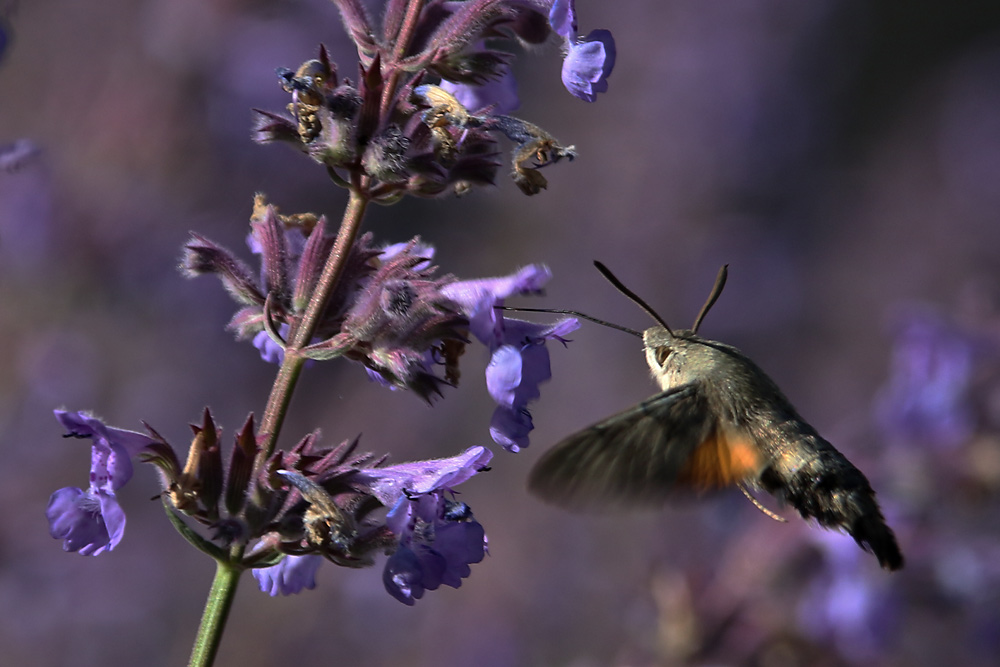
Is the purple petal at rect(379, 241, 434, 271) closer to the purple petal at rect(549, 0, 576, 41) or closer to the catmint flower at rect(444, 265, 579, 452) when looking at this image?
the catmint flower at rect(444, 265, 579, 452)

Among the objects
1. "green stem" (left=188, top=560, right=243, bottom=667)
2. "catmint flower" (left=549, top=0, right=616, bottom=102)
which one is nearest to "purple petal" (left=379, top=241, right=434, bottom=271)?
"catmint flower" (left=549, top=0, right=616, bottom=102)

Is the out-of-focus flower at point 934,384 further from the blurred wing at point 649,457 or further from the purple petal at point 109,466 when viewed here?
the purple petal at point 109,466

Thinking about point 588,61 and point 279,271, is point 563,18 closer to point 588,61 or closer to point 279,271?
point 588,61

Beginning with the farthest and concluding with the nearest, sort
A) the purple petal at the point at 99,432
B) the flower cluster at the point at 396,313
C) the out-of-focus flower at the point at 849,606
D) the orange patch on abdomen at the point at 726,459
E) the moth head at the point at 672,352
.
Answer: the out-of-focus flower at the point at 849,606
the moth head at the point at 672,352
the orange patch on abdomen at the point at 726,459
the flower cluster at the point at 396,313
the purple petal at the point at 99,432

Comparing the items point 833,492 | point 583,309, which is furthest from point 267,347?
point 583,309

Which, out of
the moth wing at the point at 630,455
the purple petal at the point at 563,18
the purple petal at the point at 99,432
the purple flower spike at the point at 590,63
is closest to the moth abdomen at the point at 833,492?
the moth wing at the point at 630,455

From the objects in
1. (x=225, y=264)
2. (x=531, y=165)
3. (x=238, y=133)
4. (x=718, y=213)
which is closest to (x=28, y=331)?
(x=238, y=133)
